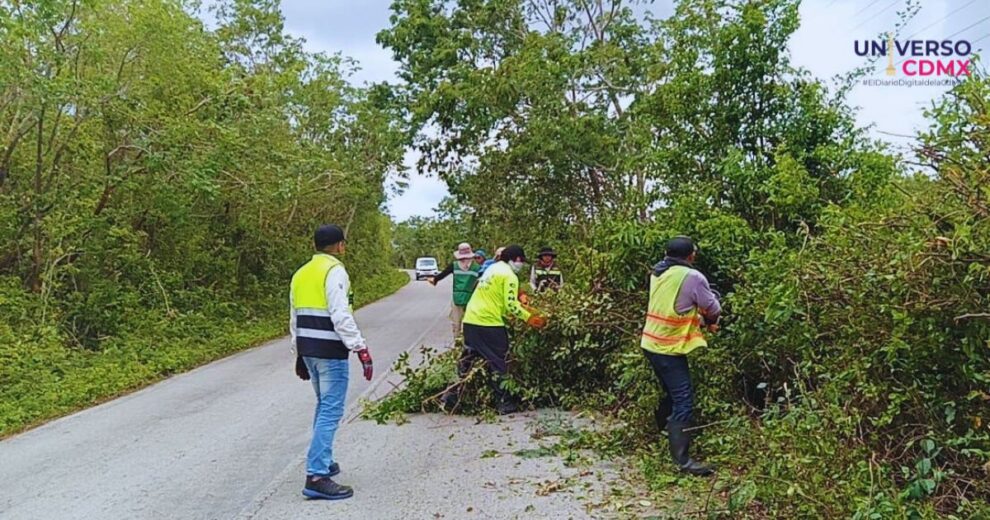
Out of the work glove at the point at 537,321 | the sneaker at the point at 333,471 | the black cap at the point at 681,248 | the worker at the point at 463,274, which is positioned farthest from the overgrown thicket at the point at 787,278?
the sneaker at the point at 333,471

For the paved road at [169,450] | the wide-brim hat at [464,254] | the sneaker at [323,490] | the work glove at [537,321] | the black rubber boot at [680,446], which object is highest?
the wide-brim hat at [464,254]

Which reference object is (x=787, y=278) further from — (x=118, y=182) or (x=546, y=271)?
(x=118, y=182)

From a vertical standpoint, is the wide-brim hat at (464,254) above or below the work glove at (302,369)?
above

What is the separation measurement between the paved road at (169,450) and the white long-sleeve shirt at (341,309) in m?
1.43

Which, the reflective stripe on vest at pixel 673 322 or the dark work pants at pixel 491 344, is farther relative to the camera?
the dark work pants at pixel 491 344

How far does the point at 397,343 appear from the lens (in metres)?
15.1

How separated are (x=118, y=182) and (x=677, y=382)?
490 inches

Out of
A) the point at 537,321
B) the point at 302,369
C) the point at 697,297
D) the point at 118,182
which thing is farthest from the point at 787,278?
the point at 118,182

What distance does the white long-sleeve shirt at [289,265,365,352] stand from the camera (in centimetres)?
547

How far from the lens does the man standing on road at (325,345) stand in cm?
553

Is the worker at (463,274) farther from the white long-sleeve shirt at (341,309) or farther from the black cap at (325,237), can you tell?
the white long-sleeve shirt at (341,309)

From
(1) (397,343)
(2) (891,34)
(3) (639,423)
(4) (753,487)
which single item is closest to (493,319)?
(3) (639,423)

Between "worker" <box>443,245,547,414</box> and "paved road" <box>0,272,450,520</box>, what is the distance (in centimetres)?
199

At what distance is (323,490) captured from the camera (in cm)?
553
